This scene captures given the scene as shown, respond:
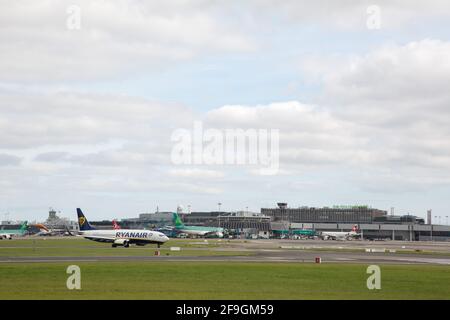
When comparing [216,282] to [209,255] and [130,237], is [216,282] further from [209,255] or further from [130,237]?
[130,237]

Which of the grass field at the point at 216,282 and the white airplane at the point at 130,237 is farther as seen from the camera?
the white airplane at the point at 130,237

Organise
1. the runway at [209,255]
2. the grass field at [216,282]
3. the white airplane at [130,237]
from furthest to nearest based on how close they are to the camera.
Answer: the white airplane at [130,237], the runway at [209,255], the grass field at [216,282]

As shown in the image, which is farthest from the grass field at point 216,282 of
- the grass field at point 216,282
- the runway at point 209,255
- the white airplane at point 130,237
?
the white airplane at point 130,237

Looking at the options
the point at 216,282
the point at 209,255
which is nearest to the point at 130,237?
the point at 209,255

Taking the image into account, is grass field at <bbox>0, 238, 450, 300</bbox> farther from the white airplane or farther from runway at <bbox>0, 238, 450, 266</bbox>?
the white airplane

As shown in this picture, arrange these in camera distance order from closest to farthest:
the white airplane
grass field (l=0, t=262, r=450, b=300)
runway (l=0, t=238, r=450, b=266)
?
grass field (l=0, t=262, r=450, b=300)
runway (l=0, t=238, r=450, b=266)
the white airplane

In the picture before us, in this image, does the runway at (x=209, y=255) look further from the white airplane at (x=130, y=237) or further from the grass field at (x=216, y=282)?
the grass field at (x=216, y=282)

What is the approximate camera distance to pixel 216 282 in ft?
153

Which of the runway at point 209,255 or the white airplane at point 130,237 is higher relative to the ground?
the white airplane at point 130,237

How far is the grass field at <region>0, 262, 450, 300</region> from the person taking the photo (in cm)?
3909

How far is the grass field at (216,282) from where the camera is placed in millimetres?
39094

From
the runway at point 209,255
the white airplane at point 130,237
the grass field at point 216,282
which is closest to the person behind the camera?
the grass field at point 216,282

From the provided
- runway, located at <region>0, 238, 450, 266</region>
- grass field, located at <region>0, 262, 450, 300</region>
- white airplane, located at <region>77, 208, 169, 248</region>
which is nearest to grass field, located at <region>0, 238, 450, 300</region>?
grass field, located at <region>0, 262, 450, 300</region>
